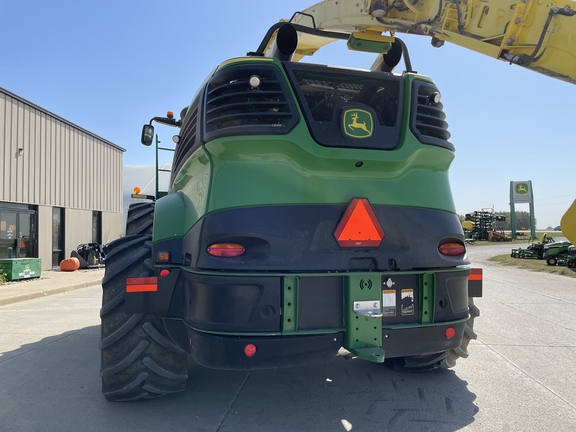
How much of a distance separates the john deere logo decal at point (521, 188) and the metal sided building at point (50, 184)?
38974 millimetres

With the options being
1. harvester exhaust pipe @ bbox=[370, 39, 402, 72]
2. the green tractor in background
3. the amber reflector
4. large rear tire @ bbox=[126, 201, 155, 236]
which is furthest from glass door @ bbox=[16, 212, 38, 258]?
harvester exhaust pipe @ bbox=[370, 39, 402, 72]

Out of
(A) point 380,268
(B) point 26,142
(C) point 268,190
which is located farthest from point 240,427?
(B) point 26,142

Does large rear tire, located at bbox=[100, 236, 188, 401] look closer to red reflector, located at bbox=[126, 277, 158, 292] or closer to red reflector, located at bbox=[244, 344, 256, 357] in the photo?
red reflector, located at bbox=[126, 277, 158, 292]

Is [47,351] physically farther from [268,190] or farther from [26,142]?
[26,142]

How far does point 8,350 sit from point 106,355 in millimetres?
2784

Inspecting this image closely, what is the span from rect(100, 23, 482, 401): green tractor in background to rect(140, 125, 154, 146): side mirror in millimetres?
2331

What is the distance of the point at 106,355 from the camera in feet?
10.7

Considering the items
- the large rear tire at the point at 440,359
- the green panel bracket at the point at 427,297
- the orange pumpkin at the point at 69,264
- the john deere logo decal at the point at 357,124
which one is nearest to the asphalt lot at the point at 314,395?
the large rear tire at the point at 440,359

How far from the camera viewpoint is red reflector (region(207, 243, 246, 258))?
9.02ft

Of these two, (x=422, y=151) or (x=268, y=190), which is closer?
(x=268, y=190)

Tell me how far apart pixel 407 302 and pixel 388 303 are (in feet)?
0.52

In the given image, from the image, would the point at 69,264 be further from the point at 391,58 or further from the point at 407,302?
the point at 407,302

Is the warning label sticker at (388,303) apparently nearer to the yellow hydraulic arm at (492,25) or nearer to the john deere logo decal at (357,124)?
the john deere logo decal at (357,124)

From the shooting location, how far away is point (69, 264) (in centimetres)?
1492
